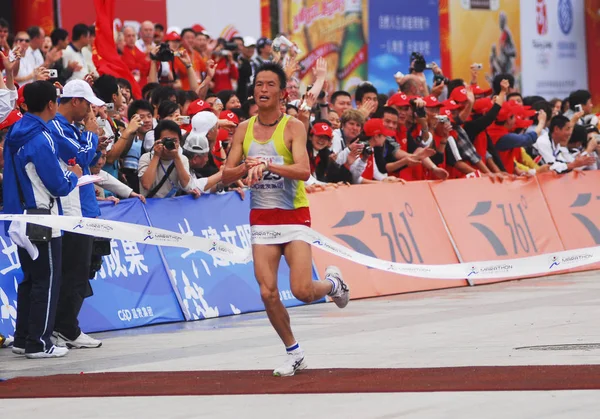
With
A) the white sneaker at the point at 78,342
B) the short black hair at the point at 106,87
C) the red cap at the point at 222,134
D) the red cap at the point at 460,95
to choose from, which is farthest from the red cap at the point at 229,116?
the white sneaker at the point at 78,342

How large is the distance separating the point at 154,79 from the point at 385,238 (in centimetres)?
362

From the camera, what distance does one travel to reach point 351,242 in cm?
1560

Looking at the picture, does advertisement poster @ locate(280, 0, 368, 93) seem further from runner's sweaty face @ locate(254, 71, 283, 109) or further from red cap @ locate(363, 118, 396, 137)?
runner's sweaty face @ locate(254, 71, 283, 109)

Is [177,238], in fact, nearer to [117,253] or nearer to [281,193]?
[117,253]

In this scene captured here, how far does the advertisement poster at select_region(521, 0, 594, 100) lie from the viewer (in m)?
27.9

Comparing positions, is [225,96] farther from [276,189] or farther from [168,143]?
[276,189]

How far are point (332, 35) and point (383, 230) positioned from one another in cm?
777

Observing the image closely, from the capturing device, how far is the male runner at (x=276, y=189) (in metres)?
9.42

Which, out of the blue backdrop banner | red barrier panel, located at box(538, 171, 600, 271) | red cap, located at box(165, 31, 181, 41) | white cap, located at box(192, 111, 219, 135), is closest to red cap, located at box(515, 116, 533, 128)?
red barrier panel, located at box(538, 171, 600, 271)

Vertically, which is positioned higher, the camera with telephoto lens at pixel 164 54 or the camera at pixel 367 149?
the camera with telephoto lens at pixel 164 54

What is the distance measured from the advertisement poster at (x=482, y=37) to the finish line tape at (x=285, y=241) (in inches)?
371

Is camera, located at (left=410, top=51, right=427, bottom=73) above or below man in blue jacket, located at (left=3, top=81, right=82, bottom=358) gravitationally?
above

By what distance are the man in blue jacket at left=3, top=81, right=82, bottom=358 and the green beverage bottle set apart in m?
12.6

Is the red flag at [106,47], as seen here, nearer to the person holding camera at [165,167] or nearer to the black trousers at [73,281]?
the person holding camera at [165,167]
